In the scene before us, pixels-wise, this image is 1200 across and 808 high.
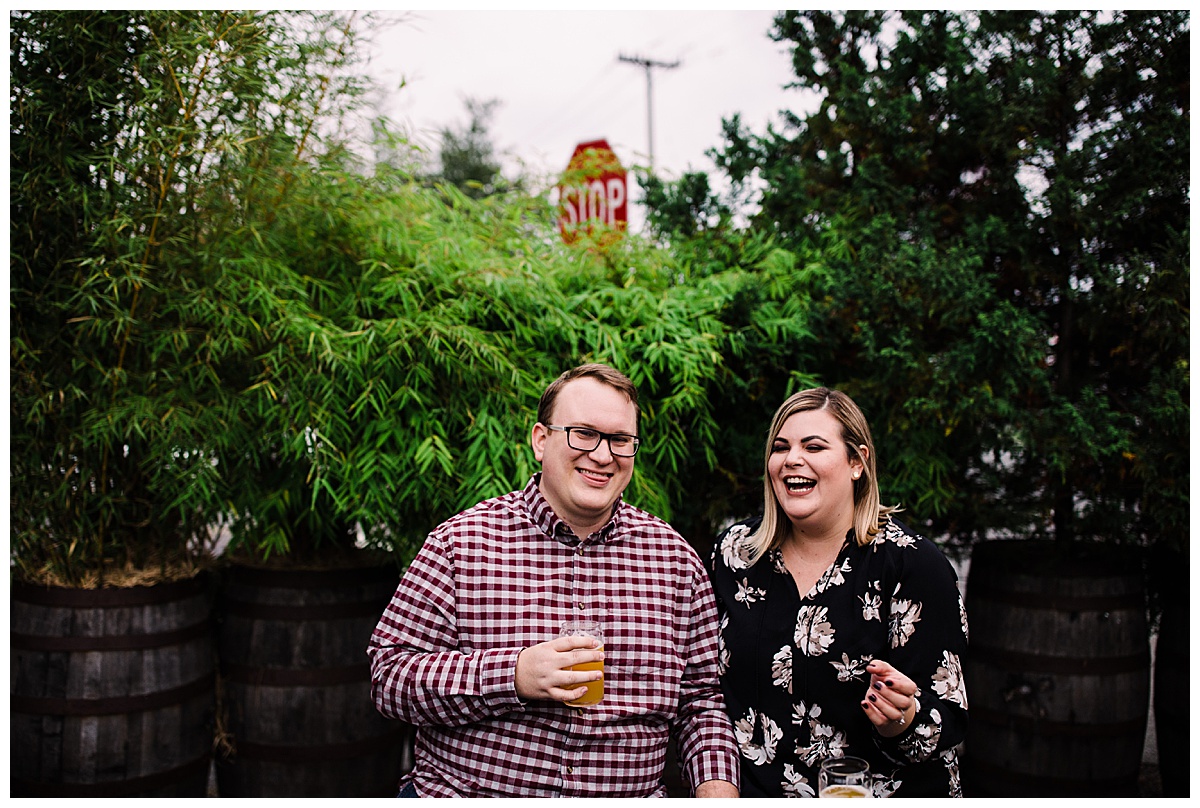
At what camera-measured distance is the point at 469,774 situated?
5.23 feet

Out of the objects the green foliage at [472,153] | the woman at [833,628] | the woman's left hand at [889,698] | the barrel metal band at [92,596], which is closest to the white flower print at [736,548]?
the woman at [833,628]

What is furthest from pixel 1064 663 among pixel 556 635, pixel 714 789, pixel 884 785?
pixel 556 635

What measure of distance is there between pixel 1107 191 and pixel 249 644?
3.02 m

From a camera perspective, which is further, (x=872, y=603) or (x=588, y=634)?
(x=872, y=603)

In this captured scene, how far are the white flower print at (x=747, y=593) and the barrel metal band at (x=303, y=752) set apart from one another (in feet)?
5.04

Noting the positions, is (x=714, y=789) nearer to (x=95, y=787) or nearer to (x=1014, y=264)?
(x=95, y=787)

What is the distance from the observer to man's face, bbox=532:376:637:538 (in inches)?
64.7

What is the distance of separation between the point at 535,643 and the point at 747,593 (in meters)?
0.46

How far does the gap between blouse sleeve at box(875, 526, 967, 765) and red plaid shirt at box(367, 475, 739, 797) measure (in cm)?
35

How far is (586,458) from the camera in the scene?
1.65 m

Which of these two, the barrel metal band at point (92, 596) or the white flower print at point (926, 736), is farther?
the barrel metal band at point (92, 596)

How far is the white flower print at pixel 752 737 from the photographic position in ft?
5.54

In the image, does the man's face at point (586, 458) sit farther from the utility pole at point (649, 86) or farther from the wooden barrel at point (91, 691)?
the utility pole at point (649, 86)

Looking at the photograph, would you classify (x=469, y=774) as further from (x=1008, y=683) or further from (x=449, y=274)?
(x=1008, y=683)
